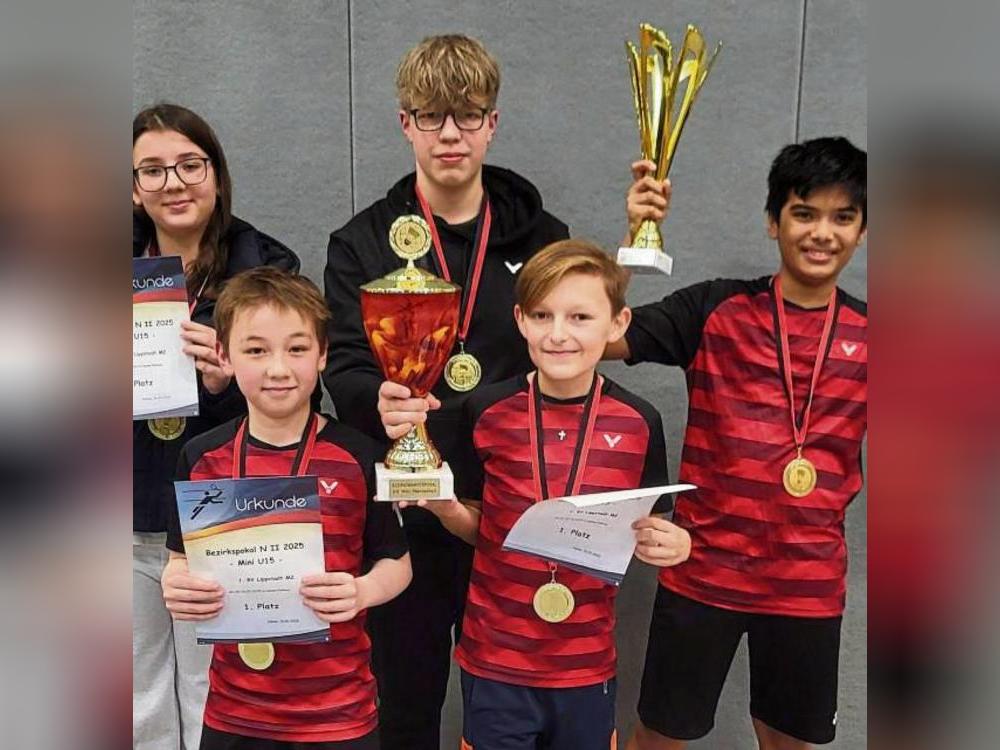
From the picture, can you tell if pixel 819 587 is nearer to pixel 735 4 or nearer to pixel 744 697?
pixel 744 697

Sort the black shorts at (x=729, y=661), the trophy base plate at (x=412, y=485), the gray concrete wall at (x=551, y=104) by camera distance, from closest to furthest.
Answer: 1. the trophy base plate at (x=412, y=485)
2. the black shorts at (x=729, y=661)
3. the gray concrete wall at (x=551, y=104)

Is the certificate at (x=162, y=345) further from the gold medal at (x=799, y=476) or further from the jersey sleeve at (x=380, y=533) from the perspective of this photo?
the gold medal at (x=799, y=476)

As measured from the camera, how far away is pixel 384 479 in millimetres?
1646

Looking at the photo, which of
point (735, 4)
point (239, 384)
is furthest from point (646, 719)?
point (735, 4)

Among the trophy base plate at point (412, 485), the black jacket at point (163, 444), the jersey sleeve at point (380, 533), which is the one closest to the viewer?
the trophy base plate at point (412, 485)

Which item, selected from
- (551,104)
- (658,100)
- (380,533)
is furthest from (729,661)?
(551,104)

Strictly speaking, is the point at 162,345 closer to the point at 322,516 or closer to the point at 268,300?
the point at 268,300

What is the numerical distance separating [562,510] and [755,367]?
52 cm

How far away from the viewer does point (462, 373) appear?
1.84 m

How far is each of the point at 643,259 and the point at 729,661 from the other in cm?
87

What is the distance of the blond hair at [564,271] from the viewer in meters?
1.72

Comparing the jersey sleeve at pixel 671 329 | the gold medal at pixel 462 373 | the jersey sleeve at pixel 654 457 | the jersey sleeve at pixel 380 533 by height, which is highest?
the jersey sleeve at pixel 671 329

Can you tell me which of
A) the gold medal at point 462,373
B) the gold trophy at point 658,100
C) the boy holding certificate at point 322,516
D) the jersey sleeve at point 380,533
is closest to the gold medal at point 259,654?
the boy holding certificate at point 322,516

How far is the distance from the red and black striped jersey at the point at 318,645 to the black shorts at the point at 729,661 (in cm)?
63
